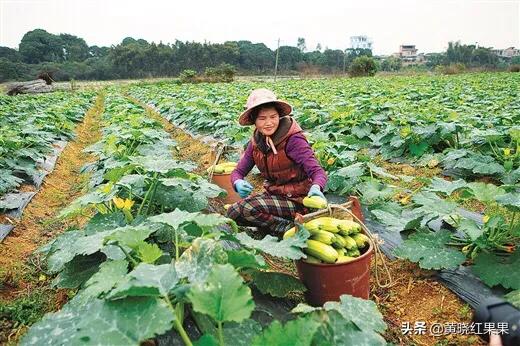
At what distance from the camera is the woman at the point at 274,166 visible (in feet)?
10.8

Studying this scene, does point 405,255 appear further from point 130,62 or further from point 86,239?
point 130,62

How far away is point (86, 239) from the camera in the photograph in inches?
Result: 80.7

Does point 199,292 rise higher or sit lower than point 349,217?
higher

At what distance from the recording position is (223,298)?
1361 mm

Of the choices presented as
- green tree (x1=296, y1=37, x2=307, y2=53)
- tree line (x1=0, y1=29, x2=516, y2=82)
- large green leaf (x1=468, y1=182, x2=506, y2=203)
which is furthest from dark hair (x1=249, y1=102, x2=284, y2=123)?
green tree (x1=296, y1=37, x2=307, y2=53)

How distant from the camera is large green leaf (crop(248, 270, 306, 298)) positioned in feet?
7.50

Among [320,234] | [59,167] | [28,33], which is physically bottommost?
[59,167]

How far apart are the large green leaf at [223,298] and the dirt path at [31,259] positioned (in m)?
1.72

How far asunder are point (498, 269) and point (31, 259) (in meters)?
3.56

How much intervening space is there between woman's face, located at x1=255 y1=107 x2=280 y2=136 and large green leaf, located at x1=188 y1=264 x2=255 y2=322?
2.06 m

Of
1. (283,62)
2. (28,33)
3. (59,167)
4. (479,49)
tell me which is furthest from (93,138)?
(28,33)

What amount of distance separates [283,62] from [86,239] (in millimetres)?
67452

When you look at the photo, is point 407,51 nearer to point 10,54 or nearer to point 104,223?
point 10,54

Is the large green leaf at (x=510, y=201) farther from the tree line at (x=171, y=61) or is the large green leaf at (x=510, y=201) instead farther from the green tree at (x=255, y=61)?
the green tree at (x=255, y=61)
